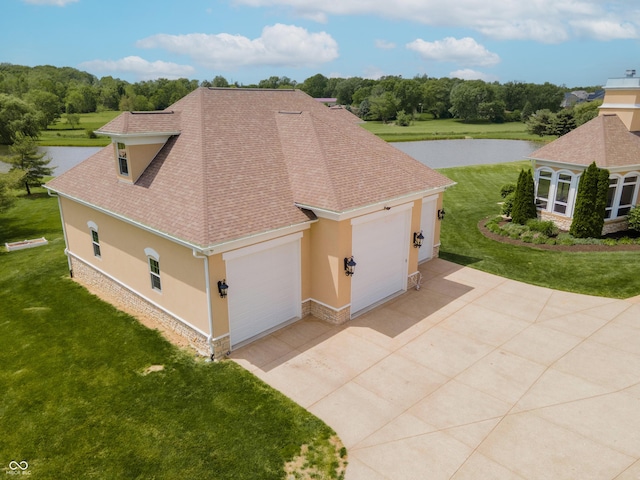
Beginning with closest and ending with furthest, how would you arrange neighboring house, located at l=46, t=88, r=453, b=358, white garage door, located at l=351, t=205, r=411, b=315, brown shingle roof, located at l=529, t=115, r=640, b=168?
neighboring house, located at l=46, t=88, r=453, b=358
white garage door, located at l=351, t=205, r=411, b=315
brown shingle roof, located at l=529, t=115, r=640, b=168

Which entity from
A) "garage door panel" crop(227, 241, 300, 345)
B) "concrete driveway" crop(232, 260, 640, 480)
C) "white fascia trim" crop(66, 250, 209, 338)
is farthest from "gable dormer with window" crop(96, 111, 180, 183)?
"concrete driveway" crop(232, 260, 640, 480)

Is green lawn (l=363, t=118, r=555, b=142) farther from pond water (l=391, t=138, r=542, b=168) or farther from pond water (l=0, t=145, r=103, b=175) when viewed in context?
pond water (l=0, t=145, r=103, b=175)

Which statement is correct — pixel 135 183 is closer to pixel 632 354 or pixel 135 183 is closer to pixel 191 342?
pixel 191 342

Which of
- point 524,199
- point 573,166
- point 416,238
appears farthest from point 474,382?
point 573,166

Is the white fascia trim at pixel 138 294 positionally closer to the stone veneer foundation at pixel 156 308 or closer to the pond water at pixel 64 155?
the stone veneer foundation at pixel 156 308

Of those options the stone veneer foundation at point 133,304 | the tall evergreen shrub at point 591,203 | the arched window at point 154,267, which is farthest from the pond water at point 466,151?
the arched window at point 154,267
